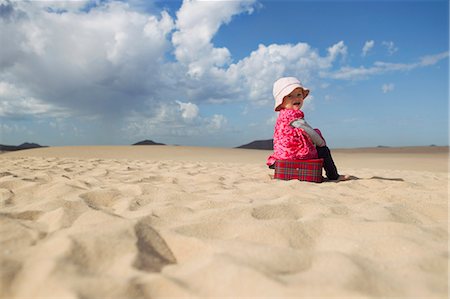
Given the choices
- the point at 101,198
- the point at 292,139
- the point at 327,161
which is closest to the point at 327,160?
the point at 327,161

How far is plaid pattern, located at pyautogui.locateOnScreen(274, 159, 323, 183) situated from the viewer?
4.19m

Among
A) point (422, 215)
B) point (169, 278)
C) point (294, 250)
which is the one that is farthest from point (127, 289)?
point (422, 215)

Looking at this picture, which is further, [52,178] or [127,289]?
[52,178]

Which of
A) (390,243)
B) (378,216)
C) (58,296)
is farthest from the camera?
(378,216)

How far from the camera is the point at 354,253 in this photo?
163cm

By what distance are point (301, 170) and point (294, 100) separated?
873 millimetres

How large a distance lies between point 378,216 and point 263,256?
112 cm

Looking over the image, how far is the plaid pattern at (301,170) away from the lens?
4.19 m

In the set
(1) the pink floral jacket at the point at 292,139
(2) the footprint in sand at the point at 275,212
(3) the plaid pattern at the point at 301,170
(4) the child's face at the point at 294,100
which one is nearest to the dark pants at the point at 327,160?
(1) the pink floral jacket at the point at 292,139

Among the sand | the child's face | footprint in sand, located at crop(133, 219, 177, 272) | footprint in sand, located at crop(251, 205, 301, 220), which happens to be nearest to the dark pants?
the child's face

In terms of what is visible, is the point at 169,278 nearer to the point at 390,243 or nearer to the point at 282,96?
the point at 390,243

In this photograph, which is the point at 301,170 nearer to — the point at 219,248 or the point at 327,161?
the point at 327,161

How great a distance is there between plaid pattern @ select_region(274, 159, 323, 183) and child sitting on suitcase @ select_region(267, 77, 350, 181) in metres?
0.08

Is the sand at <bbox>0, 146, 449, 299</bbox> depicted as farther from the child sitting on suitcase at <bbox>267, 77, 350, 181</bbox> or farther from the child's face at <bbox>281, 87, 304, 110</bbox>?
the child's face at <bbox>281, 87, 304, 110</bbox>
